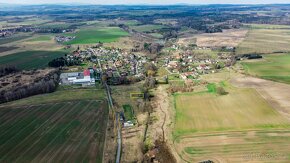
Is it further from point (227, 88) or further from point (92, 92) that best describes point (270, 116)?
point (92, 92)

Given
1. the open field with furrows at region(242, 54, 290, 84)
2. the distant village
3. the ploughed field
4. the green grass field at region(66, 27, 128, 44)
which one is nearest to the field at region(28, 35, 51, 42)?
the green grass field at region(66, 27, 128, 44)

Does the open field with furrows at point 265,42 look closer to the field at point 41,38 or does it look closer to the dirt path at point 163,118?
the dirt path at point 163,118

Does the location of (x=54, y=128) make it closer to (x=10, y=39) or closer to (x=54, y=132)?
(x=54, y=132)

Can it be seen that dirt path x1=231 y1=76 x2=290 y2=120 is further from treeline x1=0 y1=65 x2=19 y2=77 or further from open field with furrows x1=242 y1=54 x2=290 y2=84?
treeline x1=0 y1=65 x2=19 y2=77

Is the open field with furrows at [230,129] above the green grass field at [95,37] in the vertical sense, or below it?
below

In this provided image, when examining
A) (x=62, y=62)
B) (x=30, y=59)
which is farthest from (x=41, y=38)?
(x=62, y=62)

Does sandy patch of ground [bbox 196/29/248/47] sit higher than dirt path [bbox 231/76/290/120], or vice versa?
sandy patch of ground [bbox 196/29/248/47]

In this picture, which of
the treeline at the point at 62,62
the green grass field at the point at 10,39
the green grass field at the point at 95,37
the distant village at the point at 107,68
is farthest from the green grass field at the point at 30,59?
the green grass field at the point at 10,39
